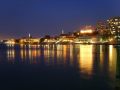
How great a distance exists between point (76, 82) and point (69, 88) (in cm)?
219

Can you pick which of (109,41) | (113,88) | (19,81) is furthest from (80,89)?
(109,41)

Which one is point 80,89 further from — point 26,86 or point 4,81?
point 4,81

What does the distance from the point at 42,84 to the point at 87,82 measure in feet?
9.54

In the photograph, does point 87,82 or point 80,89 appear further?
point 87,82

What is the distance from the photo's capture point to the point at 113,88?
58.0 ft

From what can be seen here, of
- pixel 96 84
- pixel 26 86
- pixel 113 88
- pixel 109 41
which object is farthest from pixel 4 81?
pixel 109 41

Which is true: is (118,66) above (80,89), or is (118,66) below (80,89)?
above

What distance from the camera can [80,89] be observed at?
18.0 metres

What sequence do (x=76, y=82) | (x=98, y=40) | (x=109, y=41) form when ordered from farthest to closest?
(x=98, y=40) → (x=109, y=41) → (x=76, y=82)

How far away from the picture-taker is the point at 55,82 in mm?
20609

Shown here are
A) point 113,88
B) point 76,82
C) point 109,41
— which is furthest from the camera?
point 109,41

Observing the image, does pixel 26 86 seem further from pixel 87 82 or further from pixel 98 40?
pixel 98 40

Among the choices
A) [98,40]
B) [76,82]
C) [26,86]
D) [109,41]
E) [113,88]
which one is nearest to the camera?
[113,88]

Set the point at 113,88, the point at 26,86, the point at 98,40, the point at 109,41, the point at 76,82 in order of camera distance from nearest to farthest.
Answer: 1. the point at 113,88
2. the point at 26,86
3. the point at 76,82
4. the point at 109,41
5. the point at 98,40
